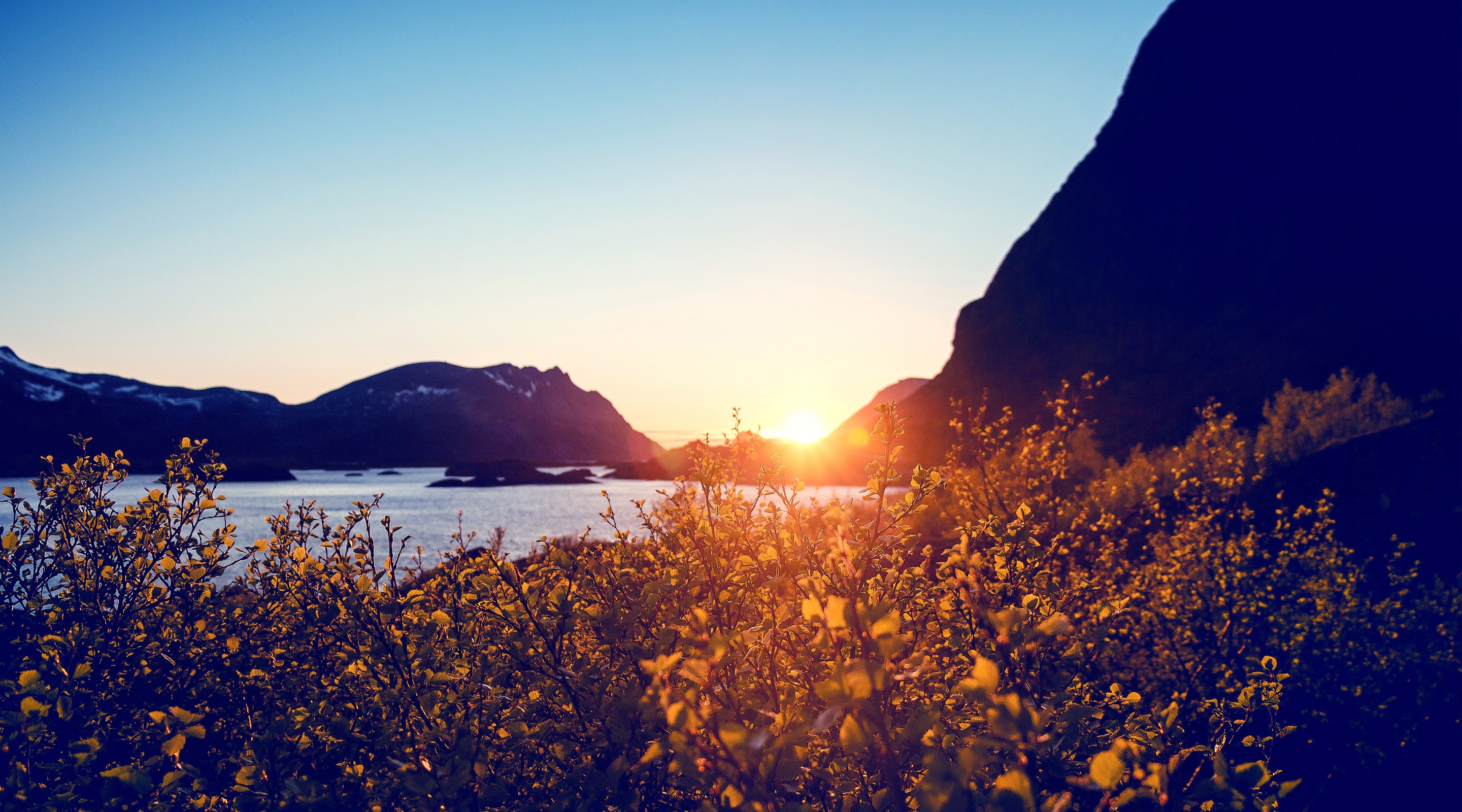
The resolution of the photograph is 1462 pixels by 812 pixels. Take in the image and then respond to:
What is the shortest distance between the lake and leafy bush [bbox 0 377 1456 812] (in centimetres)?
107

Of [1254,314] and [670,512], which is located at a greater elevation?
[1254,314]

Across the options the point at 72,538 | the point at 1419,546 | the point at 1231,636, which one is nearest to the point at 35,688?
the point at 72,538

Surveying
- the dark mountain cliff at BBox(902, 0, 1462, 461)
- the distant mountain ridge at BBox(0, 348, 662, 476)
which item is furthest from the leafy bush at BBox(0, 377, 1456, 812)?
the distant mountain ridge at BBox(0, 348, 662, 476)

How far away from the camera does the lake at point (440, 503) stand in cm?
3612

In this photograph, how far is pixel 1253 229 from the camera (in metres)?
63.1

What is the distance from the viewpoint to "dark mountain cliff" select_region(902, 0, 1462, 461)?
49188 mm

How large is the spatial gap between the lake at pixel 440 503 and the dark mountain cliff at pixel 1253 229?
26.6 metres

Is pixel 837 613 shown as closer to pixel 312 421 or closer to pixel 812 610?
pixel 812 610

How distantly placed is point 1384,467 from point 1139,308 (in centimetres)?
6566

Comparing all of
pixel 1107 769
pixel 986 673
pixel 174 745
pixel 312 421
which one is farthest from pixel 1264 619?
pixel 312 421

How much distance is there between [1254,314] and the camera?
58938mm

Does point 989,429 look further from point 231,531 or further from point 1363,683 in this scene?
point 231,531

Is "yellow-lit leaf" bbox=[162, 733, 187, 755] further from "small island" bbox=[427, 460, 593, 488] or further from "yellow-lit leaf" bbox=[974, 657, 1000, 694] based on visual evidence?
"small island" bbox=[427, 460, 593, 488]

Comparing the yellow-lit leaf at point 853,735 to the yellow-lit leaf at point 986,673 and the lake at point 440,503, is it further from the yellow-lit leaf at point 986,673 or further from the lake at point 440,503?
the lake at point 440,503
